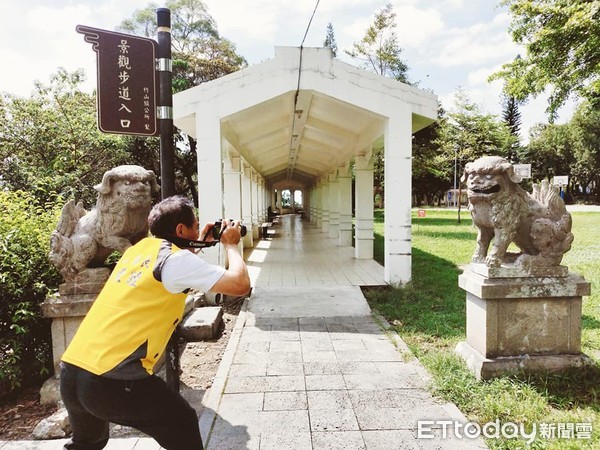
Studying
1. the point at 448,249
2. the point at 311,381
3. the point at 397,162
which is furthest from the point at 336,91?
the point at 448,249

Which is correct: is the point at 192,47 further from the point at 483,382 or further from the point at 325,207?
the point at 483,382

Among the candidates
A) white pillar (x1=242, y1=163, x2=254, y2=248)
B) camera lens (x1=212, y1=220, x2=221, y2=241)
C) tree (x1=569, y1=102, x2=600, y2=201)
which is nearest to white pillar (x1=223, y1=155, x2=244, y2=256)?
white pillar (x1=242, y1=163, x2=254, y2=248)

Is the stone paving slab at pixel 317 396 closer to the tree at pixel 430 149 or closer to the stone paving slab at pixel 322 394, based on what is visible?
the stone paving slab at pixel 322 394

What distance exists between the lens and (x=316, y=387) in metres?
3.43

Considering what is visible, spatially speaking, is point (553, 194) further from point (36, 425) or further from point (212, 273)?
point (36, 425)

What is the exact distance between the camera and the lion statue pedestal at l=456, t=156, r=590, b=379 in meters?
3.44

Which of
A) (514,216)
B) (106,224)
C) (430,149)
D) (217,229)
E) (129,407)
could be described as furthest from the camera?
(430,149)

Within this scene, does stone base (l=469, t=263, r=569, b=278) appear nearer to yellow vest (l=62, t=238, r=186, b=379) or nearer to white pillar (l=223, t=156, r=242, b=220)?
yellow vest (l=62, t=238, r=186, b=379)

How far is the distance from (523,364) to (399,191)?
355 cm

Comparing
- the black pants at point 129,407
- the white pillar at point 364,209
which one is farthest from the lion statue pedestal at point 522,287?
the white pillar at point 364,209

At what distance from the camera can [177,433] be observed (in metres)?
1.82

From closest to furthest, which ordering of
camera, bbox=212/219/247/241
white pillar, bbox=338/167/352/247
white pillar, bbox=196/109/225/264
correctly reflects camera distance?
camera, bbox=212/219/247/241, white pillar, bbox=196/109/225/264, white pillar, bbox=338/167/352/247

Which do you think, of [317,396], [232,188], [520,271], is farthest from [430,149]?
[317,396]

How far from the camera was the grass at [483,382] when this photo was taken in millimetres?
2846
